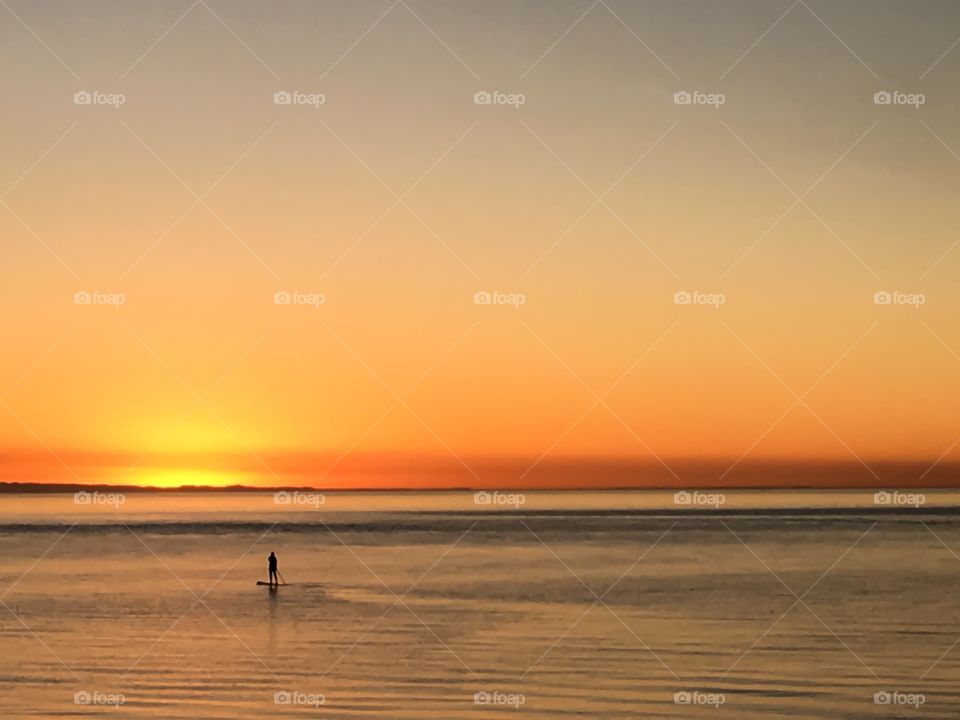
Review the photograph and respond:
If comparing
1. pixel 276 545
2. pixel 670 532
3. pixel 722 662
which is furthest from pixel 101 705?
pixel 670 532

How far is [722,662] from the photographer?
71.2ft

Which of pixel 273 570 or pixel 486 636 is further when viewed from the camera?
pixel 273 570

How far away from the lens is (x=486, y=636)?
25172mm

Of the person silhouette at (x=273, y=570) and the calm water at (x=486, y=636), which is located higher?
the person silhouette at (x=273, y=570)

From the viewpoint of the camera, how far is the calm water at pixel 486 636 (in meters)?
18.4

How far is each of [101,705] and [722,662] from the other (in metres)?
11.0

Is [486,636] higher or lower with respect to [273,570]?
lower

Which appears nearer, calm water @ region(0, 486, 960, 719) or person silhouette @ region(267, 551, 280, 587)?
calm water @ region(0, 486, 960, 719)

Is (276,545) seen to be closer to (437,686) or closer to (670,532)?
(670,532)

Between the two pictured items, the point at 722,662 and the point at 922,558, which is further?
the point at 922,558

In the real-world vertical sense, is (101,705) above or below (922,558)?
below

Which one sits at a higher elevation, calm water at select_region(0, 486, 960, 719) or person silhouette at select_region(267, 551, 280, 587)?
person silhouette at select_region(267, 551, 280, 587)

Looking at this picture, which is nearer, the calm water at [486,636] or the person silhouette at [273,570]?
the calm water at [486,636]

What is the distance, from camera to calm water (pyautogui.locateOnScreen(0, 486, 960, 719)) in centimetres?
1839
